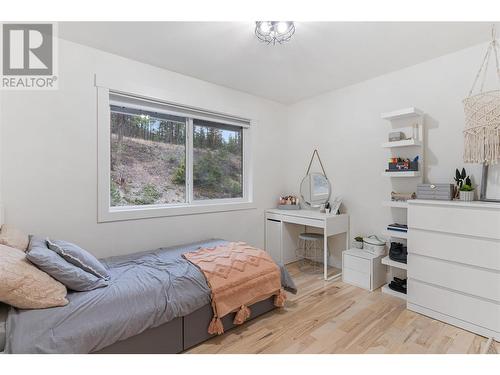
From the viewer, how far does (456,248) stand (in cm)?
208

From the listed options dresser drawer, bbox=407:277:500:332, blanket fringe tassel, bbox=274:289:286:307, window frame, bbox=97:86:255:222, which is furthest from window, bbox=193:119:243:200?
dresser drawer, bbox=407:277:500:332

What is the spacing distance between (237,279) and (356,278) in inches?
63.5

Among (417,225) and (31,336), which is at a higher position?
(417,225)

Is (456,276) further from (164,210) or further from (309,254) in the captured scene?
(164,210)

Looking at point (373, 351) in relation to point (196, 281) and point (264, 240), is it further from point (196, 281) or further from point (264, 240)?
point (264, 240)

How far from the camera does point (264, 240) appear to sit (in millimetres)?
3758

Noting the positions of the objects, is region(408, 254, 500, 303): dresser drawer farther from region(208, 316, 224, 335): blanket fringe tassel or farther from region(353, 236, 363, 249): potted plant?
region(208, 316, 224, 335): blanket fringe tassel

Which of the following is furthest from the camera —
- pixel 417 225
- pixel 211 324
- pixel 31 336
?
pixel 417 225

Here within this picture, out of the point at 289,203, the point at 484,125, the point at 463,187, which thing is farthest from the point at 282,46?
the point at 289,203

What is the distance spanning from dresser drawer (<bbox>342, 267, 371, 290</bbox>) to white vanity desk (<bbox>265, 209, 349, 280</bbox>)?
0.57ft

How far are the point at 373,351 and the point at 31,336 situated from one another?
6.73 feet

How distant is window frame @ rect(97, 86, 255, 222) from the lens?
2.40 m
